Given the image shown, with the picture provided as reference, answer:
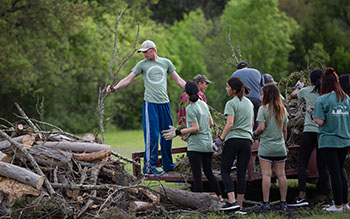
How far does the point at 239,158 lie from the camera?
793cm

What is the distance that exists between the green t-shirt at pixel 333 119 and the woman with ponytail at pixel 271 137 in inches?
20.9

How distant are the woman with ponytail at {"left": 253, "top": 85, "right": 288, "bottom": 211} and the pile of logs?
2.86 ft

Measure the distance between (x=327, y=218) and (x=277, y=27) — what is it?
3191 centimetres

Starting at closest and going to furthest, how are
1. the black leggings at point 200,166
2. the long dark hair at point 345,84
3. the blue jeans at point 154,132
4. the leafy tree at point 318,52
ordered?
1. the black leggings at point 200,166
2. the long dark hair at point 345,84
3. the blue jeans at point 154,132
4. the leafy tree at point 318,52

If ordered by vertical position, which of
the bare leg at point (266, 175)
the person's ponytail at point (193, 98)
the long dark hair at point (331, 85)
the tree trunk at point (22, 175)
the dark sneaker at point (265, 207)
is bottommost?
the dark sneaker at point (265, 207)

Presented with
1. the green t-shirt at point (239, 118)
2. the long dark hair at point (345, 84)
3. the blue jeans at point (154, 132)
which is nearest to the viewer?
the green t-shirt at point (239, 118)

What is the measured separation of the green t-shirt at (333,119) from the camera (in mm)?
7727

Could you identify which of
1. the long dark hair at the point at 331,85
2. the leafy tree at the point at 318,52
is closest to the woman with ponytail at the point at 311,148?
the long dark hair at the point at 331,85

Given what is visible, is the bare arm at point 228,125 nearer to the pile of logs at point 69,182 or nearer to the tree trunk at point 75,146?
the pile of logs at point 69,182

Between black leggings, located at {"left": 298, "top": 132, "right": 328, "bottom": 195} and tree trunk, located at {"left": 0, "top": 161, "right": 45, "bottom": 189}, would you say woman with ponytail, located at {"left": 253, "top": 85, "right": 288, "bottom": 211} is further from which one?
tree trunk, located at {"left": 0, "top": 161, "right": 45, "bottom": 189}

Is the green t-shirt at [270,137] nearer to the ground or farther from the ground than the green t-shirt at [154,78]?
nearer to the ground

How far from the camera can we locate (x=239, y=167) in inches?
312

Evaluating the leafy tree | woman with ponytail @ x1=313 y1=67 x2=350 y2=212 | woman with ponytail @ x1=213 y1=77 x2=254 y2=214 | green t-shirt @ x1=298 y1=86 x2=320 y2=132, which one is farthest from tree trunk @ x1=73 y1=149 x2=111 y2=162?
the leafy tree

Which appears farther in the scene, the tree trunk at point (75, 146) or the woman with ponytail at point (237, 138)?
the tree trunk at point (75, 146)
